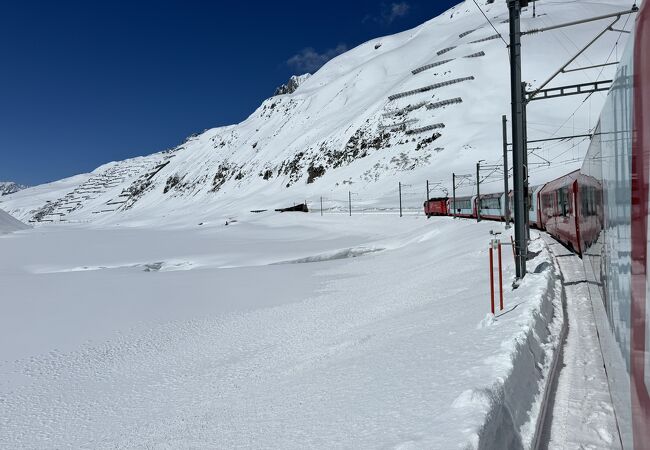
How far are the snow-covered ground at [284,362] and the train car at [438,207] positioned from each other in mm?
32918

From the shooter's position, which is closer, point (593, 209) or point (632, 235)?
point (632, 235)

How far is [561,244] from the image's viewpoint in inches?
797

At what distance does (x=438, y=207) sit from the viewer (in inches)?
2104

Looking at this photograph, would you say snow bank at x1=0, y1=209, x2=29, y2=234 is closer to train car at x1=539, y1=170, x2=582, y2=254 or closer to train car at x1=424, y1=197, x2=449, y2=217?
train car at x1=424, y1=197, x2=449, y2=217

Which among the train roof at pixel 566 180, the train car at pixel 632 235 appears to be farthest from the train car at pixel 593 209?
the train roof at pixel 566 180

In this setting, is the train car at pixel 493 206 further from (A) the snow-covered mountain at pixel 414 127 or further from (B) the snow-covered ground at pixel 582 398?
(A) the snow-covered mountain at pixel 414 127

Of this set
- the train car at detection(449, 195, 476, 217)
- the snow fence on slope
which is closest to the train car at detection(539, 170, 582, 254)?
the snow fence on slope

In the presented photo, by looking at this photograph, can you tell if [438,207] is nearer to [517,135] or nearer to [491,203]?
[491,203]

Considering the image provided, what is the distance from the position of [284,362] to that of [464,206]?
3842cm

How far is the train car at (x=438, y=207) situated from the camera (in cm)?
5108

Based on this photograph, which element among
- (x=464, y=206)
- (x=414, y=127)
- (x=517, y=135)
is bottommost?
(x=464, y=206)

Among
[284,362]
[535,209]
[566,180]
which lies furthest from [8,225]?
[284,362]

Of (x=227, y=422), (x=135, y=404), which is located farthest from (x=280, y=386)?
(x=135, y=404)

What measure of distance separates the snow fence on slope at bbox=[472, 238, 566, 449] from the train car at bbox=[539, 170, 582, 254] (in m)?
6.65
